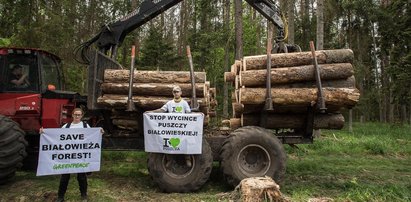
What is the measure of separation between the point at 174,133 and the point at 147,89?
48.6 inches

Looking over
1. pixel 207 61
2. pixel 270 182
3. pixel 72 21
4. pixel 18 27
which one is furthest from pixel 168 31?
pixel 270 182

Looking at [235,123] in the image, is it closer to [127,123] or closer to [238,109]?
[238,109]

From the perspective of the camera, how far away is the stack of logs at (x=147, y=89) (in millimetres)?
8336

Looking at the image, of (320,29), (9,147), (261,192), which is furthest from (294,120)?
(320,29)

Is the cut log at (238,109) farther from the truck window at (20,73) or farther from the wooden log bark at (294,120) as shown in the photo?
the truck window at (20,73)

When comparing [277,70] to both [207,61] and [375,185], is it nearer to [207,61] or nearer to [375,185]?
[375,185]

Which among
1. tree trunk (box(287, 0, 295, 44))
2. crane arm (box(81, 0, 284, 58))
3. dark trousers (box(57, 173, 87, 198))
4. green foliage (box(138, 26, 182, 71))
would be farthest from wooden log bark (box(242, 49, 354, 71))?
green foliage (box(138, 26, 182, 71))

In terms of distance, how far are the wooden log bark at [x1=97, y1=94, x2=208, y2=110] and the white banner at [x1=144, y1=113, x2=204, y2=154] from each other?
0.49m

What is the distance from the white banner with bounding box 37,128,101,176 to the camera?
715 centimetres

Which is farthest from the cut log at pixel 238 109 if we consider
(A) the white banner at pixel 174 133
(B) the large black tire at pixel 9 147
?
(B) the large black tire at pixel 9 147

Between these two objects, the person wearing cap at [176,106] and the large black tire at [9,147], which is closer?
the large black tire at [9,147]

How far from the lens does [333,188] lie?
820 centimetres

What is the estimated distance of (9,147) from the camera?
7.63m

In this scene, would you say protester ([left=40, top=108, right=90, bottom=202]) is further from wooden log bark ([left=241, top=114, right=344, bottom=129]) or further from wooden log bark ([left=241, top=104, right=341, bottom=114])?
wooden log bark ([left=241, top=114, right=344, bottom=129])
